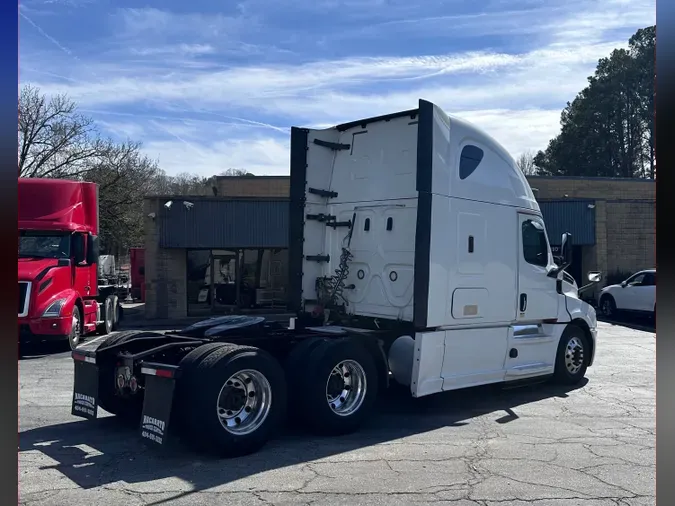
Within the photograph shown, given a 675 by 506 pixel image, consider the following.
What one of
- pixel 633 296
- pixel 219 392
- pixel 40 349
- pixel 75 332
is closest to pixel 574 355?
pixel 219 392

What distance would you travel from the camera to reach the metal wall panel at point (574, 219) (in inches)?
1060

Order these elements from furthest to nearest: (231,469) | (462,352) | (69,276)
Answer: (69,276), (462,352), (231,469)

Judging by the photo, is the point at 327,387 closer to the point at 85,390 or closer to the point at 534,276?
the point at 85,390

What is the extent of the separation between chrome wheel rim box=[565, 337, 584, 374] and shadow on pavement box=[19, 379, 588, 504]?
48.8 inches

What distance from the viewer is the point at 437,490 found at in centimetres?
523

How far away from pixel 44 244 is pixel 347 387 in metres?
9.49

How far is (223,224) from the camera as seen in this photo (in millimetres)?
24109

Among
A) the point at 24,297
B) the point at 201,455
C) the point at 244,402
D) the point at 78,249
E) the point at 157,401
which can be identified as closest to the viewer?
the point at 157,401

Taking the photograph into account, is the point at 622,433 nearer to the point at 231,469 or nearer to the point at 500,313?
the point at 500,313

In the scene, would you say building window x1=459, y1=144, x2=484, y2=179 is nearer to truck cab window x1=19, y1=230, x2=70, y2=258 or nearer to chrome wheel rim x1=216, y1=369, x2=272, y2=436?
chrome wheel rim x1=216, y1=369, x2=272, y2=436

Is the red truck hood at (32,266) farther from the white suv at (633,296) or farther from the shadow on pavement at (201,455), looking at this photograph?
the white suv at (633,296)

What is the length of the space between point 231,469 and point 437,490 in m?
1.84

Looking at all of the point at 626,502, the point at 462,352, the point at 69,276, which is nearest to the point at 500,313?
the point at 462,352

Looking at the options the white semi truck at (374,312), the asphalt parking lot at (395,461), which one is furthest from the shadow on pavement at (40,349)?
the white semi truck at (374,312)
